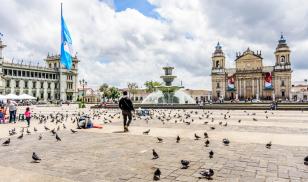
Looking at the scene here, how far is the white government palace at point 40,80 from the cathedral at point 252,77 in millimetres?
50539

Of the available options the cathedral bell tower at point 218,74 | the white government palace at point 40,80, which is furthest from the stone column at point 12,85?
the cathedral bell tower at point 218,74

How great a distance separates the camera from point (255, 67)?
91500 millimetres

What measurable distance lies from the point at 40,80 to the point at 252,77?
225 feet

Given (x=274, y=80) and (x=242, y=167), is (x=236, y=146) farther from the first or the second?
(x=274, y=80)

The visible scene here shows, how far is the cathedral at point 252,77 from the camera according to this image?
85562 millimetres

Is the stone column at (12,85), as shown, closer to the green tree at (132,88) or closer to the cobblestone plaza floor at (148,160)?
the green tree at (132,88)

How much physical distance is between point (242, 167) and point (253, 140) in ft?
11.4

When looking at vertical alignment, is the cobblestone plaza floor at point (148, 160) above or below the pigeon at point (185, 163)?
below

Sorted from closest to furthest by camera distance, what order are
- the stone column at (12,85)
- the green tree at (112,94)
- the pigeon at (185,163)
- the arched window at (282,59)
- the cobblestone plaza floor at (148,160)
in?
the cobblestone plaza floor at (148,160)
the pigeon at (185,163)
the stone column at (12,85)
the arched window at (282,59)
the green tree at (112,94)

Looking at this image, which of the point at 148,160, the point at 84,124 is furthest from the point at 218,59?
the point at 148,160

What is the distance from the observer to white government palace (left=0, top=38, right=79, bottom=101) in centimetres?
7706

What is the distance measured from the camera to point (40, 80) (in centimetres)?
8819

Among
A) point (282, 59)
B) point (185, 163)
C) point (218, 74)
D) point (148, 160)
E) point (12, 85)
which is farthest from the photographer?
point (218, 74)

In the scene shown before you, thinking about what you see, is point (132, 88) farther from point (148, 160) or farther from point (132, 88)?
point (148, 160)
